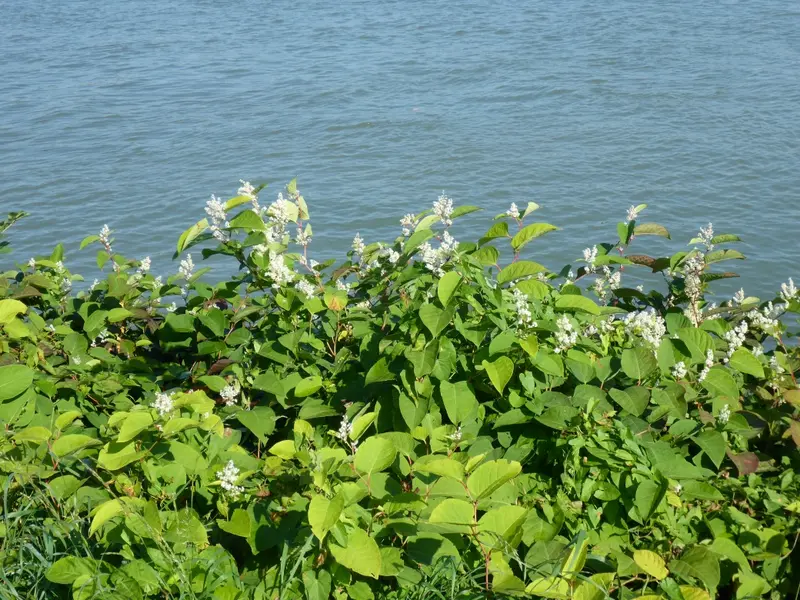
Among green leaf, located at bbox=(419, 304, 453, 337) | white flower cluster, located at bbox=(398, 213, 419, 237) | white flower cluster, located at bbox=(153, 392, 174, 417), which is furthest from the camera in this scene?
white flower cluster, located at bbox=(398, 213, 419, 237)

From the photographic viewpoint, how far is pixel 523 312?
3145mm

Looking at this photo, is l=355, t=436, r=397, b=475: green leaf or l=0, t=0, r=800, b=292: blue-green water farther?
l=0, t=0, r=800, b=292: blue-green water

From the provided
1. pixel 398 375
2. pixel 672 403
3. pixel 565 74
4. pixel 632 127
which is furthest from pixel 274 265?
pixel 565 74

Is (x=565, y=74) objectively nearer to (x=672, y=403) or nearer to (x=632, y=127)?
(x=632, y=127)

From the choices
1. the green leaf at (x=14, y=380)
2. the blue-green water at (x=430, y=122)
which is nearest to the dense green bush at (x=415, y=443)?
the green leaf at (x=14, y=380)

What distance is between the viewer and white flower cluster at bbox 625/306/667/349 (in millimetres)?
3298

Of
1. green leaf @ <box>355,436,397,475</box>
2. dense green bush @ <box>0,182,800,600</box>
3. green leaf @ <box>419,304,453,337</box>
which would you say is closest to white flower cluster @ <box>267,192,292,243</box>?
dense green bush @ <box>0,182,800,600</box>

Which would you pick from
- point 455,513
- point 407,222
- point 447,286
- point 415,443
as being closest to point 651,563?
point 455,513

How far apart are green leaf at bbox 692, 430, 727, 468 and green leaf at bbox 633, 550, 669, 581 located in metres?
0.44

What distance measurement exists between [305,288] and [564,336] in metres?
1.12

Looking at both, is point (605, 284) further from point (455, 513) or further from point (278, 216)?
point (455, 513)

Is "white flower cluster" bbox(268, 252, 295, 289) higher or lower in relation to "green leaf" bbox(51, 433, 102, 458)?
higher

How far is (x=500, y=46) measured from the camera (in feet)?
55.5

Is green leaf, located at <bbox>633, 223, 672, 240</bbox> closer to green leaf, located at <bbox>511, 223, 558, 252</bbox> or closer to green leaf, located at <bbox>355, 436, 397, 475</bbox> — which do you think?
green leaf, located at <bbox>511, 223, 558, 252</bbox>
